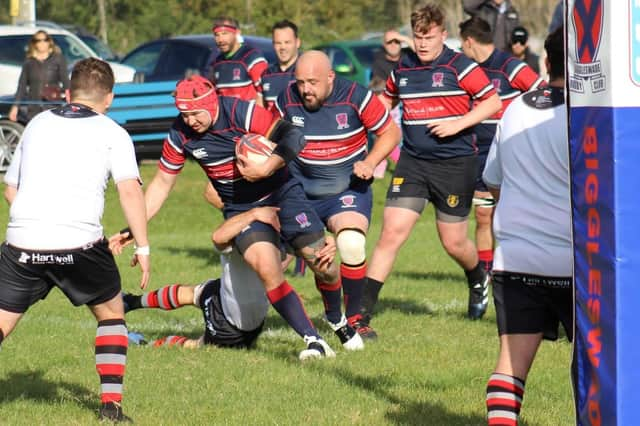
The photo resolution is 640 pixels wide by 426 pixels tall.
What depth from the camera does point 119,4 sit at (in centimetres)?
4591

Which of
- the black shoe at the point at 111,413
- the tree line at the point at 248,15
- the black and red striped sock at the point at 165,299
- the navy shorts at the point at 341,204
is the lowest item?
the tree line at the point at 248,15

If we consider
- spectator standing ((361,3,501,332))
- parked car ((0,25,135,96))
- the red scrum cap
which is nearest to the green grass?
spectator standing ((361,3,501,332))

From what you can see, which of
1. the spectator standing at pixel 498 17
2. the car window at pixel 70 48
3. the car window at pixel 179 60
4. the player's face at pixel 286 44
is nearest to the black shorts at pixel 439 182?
the player's face at pixel 286 44

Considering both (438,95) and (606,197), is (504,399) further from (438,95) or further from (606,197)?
(438,95)

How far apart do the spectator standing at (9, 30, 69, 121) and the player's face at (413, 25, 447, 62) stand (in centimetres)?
1011

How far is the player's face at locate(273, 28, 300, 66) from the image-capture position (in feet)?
42.7

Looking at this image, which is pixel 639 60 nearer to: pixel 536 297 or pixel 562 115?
pixel 562 115

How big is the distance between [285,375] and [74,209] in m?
2.06

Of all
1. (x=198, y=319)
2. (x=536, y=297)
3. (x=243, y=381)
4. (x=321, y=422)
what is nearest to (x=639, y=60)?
(x=536, y=297)

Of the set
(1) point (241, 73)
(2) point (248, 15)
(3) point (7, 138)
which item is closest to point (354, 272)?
(1) point (241, 73)

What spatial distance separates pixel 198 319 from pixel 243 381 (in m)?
2.82

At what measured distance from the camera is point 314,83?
8.95 m

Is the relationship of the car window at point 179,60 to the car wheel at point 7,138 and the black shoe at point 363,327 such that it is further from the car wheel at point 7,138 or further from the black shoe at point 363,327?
the black shoe at point 363,327

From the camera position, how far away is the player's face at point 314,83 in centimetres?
892
